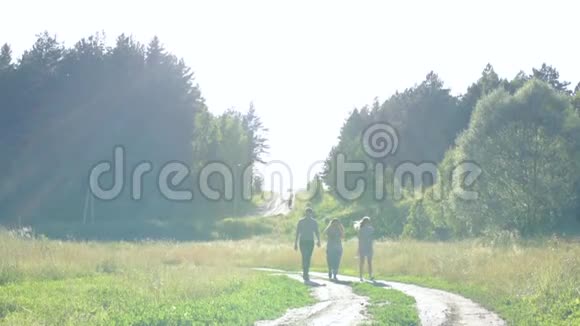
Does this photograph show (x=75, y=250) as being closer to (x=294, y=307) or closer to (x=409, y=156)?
(x=294, y=307)

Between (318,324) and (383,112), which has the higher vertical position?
(383,112)

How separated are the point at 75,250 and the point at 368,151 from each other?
187 ft

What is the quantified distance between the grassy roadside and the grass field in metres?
1.69

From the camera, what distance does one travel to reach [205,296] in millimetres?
15820

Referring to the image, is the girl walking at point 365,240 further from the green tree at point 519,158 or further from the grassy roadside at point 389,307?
the green tree at point 519,158

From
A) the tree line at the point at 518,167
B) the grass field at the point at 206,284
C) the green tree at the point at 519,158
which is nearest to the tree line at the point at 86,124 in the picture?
the tree line at the point at 518,167

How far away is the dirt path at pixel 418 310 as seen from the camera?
13.2 meters

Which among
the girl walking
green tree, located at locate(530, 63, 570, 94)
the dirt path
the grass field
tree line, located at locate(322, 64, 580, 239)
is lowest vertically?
the dirt path

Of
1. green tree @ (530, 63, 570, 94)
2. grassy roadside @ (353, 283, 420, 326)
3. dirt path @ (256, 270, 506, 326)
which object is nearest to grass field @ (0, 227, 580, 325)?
dirt path @ (256, 270, 506, 326)

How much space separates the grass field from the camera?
42.8ft

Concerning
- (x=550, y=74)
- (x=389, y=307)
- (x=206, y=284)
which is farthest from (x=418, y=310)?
(x=550, y=74)

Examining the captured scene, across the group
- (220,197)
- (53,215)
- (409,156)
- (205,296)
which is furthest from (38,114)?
(205,296)

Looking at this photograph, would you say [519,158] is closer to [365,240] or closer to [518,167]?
[518,167]

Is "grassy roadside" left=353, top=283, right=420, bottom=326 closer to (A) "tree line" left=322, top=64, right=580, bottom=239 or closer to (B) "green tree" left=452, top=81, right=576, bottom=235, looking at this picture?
(A) "tree line" left=322, top=64, right=580, bottom=239
